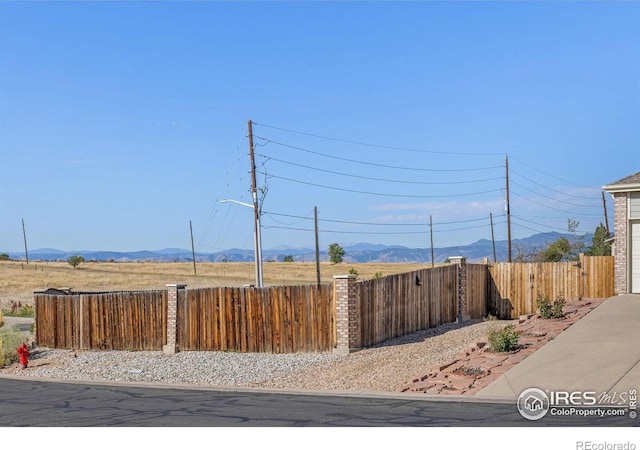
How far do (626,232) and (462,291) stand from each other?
614cm

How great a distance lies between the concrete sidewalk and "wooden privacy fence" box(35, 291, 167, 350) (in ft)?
39.9

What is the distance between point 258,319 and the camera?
23703 mm

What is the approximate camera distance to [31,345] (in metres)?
27.6

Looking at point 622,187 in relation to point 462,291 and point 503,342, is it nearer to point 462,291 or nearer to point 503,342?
point 462,291

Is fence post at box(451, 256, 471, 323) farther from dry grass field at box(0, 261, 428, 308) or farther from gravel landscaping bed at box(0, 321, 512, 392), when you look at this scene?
dry grass field at box(0, 261, 428, 308)

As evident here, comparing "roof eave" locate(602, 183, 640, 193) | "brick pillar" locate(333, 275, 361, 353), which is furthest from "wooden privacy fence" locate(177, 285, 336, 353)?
"roof eave" locate(602, 183, 640, 193)

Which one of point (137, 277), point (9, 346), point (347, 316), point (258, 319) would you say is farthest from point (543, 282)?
point (137, 277)

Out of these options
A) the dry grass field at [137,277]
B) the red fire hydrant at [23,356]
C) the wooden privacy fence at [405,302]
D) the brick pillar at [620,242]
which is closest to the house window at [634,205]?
the brick pillar at [620,242]

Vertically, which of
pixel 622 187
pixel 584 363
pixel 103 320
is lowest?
pixel 584 363

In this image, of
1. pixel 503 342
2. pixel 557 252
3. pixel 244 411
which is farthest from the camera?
pixel 557 252

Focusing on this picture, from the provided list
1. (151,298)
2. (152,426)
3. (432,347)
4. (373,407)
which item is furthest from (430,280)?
(152,426)

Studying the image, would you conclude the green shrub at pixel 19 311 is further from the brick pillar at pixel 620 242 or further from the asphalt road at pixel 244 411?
the brick pillar at pixel 620 242

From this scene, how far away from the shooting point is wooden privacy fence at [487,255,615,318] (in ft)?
97.2

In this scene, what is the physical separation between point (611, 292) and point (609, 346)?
11.2 m
